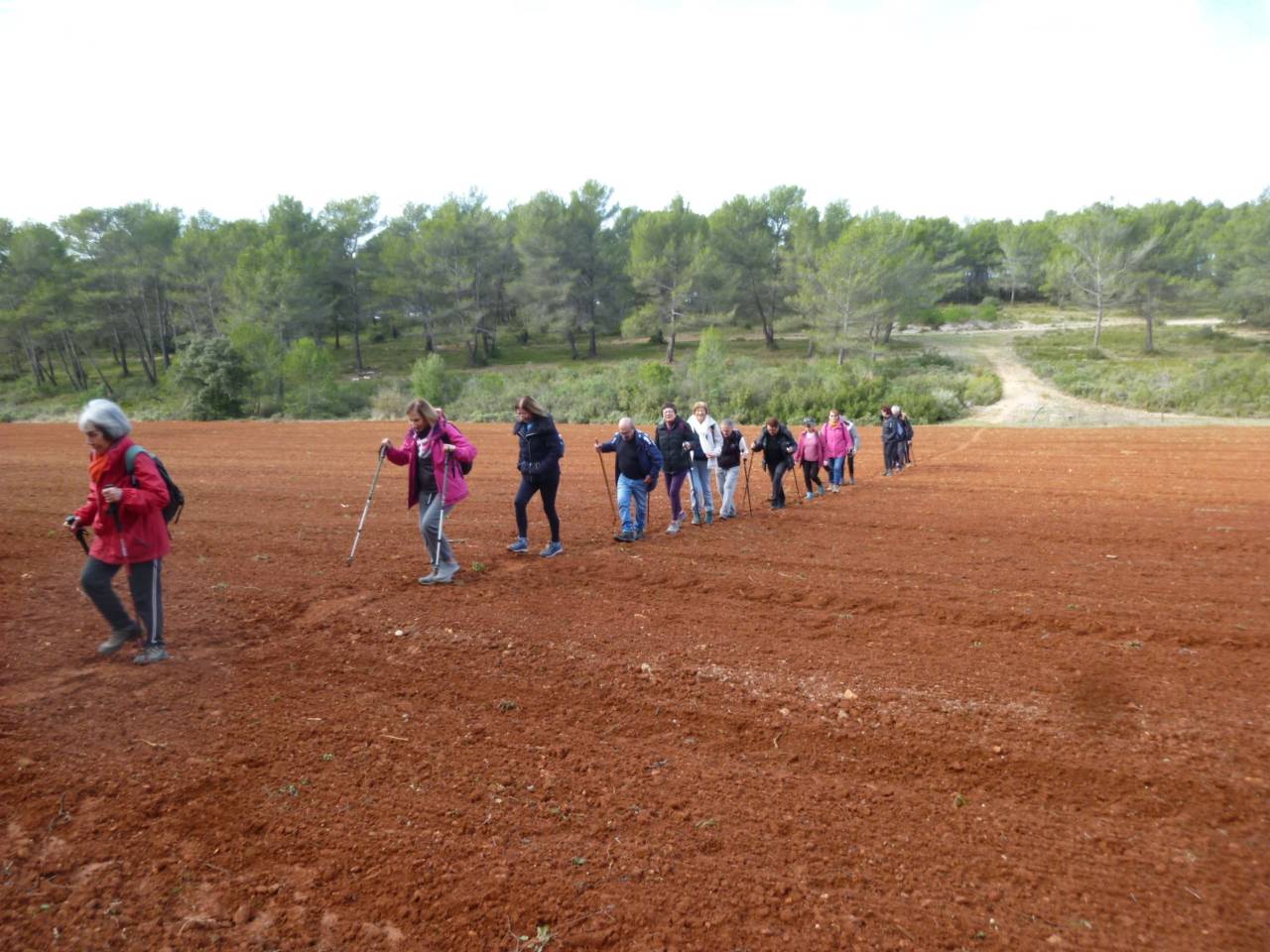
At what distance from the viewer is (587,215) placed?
57938mm

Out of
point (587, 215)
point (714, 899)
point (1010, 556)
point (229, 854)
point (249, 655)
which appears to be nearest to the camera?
point (714, 899)

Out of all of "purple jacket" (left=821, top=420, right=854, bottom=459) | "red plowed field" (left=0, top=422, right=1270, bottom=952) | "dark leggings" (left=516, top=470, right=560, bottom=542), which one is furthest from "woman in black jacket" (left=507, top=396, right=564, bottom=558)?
"purple jacket" (left=821, top=420, right=854, bottom=459)

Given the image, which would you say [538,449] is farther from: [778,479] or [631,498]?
[778,479]

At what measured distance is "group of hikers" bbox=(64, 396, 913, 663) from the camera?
5520 millimetres

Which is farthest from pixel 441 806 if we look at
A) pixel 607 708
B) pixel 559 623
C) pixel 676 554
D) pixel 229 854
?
pixel 676 554

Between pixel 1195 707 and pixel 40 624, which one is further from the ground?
pixel 40 624

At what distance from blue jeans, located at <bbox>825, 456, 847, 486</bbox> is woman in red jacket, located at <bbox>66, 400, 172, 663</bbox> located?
12.2 m

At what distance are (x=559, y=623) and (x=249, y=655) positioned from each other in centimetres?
259

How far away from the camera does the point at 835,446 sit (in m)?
15.0

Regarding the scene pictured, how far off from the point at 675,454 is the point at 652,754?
6.63m

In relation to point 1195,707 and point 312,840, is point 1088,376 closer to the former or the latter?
point 1195,707

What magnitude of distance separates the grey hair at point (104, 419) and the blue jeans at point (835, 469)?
12420 millimetres

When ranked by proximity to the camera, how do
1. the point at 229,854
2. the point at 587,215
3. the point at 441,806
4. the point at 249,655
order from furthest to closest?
the point at 587,215, the point at 249,655, the point at 441,806, the point at 229,854

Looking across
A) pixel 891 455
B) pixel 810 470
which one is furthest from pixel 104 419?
pixel 891 455
